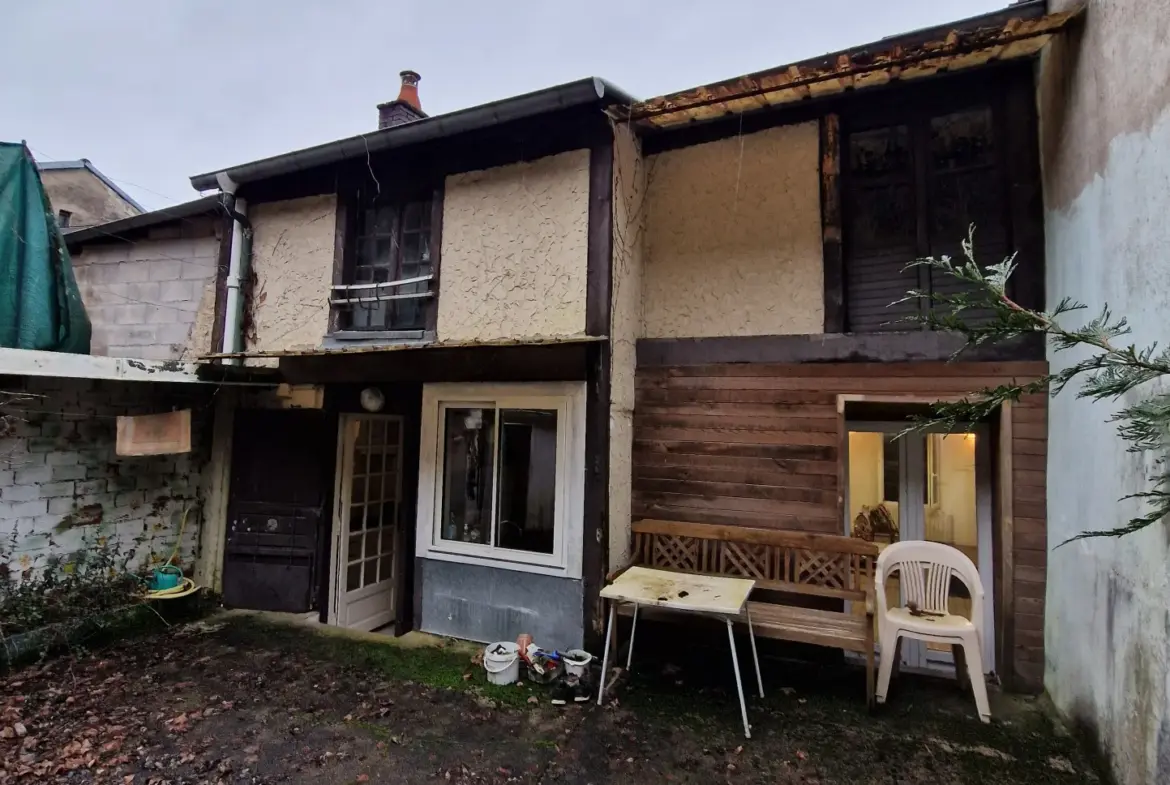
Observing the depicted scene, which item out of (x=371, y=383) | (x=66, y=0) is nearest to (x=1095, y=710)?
(x=371, y=383)

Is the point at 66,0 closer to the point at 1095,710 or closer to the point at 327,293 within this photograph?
the point at 327,293

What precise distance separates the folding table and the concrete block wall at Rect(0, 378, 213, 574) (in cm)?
539

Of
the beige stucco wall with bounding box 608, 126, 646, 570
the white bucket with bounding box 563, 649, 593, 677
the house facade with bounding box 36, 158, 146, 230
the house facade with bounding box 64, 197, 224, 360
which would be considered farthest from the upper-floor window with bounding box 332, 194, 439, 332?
the house facade with bounding box 36, 158, 146, 230

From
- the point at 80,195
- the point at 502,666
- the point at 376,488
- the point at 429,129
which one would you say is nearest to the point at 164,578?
the point at 376,488

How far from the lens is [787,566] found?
4.85 meters

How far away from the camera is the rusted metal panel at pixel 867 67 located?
3.70 m

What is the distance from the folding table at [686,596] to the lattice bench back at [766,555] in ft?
1.70

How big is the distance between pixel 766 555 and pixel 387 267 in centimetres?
497

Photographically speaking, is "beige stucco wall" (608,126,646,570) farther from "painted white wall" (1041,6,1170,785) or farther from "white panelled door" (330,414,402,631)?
"painted white wall" (1041,6,1170,785)

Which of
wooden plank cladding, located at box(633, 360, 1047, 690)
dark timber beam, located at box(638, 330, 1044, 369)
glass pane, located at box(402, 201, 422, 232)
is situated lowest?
wooden plank cladding, located at box(633, 360, 1047, 690)

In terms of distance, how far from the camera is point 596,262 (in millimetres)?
4949

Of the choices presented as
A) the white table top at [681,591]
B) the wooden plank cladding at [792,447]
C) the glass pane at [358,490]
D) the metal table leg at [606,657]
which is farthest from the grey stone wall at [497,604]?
the glass pane at [358,490]

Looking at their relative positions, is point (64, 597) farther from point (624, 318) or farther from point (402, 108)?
point (402, 108)

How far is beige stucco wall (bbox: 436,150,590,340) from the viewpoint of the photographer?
16.7 ft
